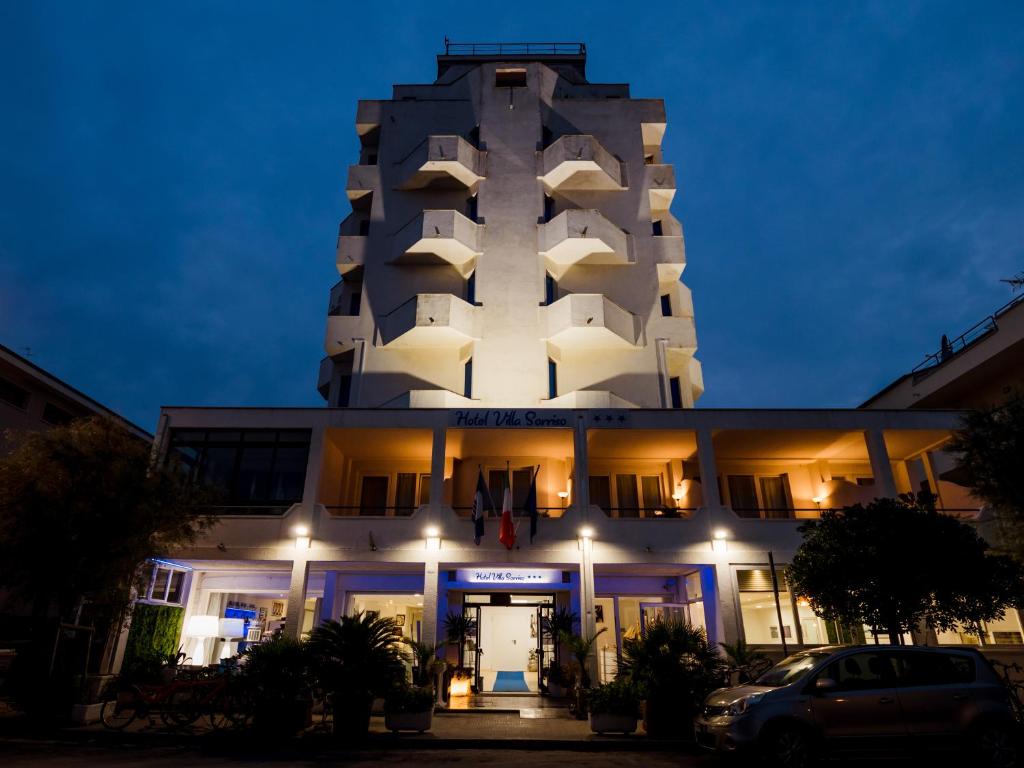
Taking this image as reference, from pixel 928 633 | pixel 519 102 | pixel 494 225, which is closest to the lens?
pixel 928 633

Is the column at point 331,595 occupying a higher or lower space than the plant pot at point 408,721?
higher

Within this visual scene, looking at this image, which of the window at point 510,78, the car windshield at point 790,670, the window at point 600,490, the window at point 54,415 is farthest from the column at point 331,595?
the window at point 510,78

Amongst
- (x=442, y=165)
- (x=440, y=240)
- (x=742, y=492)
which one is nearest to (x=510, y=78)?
(x=442, y=165)

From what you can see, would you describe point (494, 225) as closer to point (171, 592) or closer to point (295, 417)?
point (295, 417)

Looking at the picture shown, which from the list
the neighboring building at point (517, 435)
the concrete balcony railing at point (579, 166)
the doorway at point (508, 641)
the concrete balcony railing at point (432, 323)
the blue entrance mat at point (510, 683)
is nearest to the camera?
the neighboring building at point (517, 435)

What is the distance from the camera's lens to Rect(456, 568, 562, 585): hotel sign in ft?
64.6

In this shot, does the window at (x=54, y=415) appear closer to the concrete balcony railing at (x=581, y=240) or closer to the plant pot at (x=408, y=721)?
the plant pot at (x=408, y=721)

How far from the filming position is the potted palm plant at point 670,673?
44.0 feet

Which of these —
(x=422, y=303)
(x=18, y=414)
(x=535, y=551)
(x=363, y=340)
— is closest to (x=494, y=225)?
(x=422, y=303)

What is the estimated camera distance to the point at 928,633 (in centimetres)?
1827

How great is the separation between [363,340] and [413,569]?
11.1 m

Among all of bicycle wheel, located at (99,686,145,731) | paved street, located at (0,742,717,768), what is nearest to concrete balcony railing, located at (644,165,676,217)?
paved street, located at (0,742,717,768)

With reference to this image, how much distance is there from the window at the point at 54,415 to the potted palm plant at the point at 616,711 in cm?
2568

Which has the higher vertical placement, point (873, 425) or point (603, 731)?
point (873, 425)
